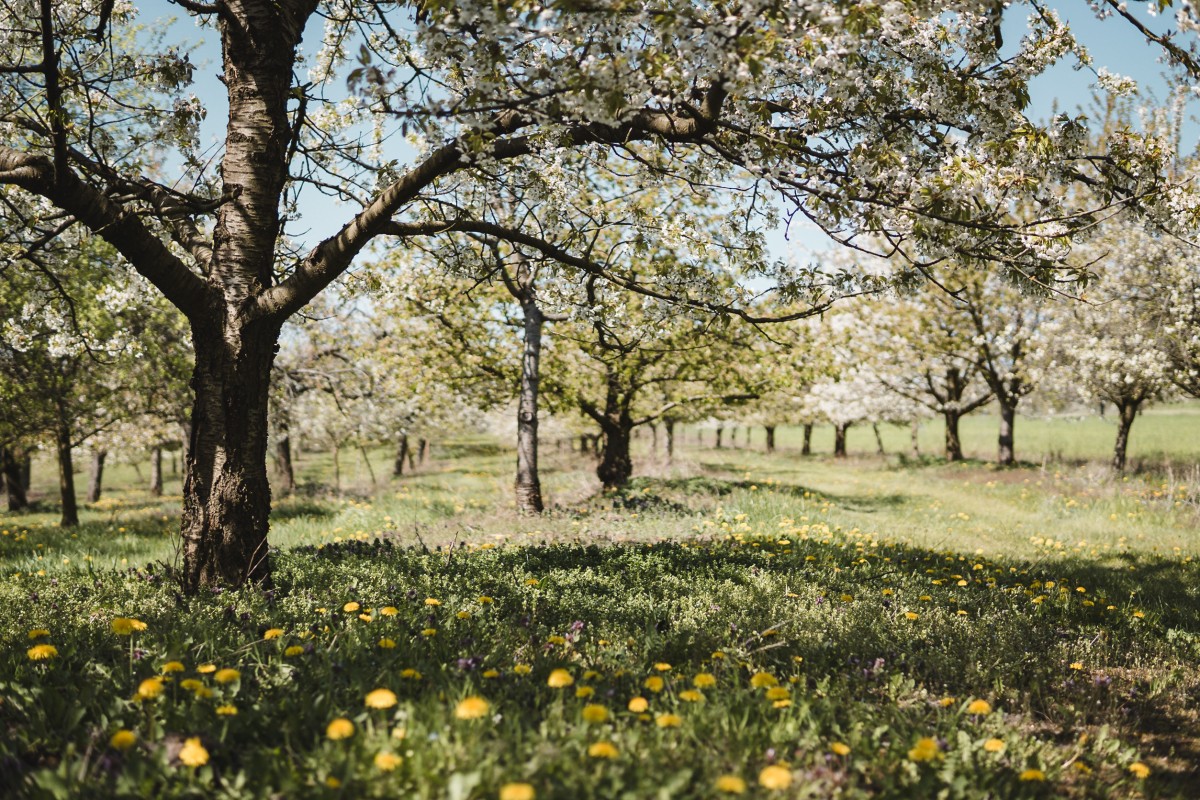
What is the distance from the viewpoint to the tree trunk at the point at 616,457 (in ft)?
53.5

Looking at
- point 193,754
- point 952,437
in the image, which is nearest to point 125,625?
point 193,754

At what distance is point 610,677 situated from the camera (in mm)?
3258

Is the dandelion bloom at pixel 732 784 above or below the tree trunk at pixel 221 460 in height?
below

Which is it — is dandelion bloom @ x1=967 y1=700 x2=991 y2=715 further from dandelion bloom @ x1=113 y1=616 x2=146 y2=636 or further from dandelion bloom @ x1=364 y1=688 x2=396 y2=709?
dandelion bloom @ x1=113 y1=616 x2=146 y2=636

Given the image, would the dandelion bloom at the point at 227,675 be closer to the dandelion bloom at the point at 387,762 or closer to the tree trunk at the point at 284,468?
the dandelion bloom at the point at 387,762

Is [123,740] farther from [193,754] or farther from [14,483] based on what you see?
[14,483]

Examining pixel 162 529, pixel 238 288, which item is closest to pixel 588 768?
pixel 238 288

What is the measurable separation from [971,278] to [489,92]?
23464mm

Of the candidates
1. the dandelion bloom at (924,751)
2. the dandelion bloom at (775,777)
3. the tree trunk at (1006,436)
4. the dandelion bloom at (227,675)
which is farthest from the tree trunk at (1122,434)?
the dandelion bloom at (227,675)

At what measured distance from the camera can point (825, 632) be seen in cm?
436

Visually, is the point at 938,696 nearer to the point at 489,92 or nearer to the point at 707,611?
the point at 707,611

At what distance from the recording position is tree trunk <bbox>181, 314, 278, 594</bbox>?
16.6 ft

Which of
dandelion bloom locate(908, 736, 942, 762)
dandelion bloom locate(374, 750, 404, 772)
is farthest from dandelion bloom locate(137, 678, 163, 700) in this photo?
dandelion bloom locate(908, 736, 942, 762)

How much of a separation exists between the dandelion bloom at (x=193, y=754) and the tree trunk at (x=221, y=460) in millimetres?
3025
